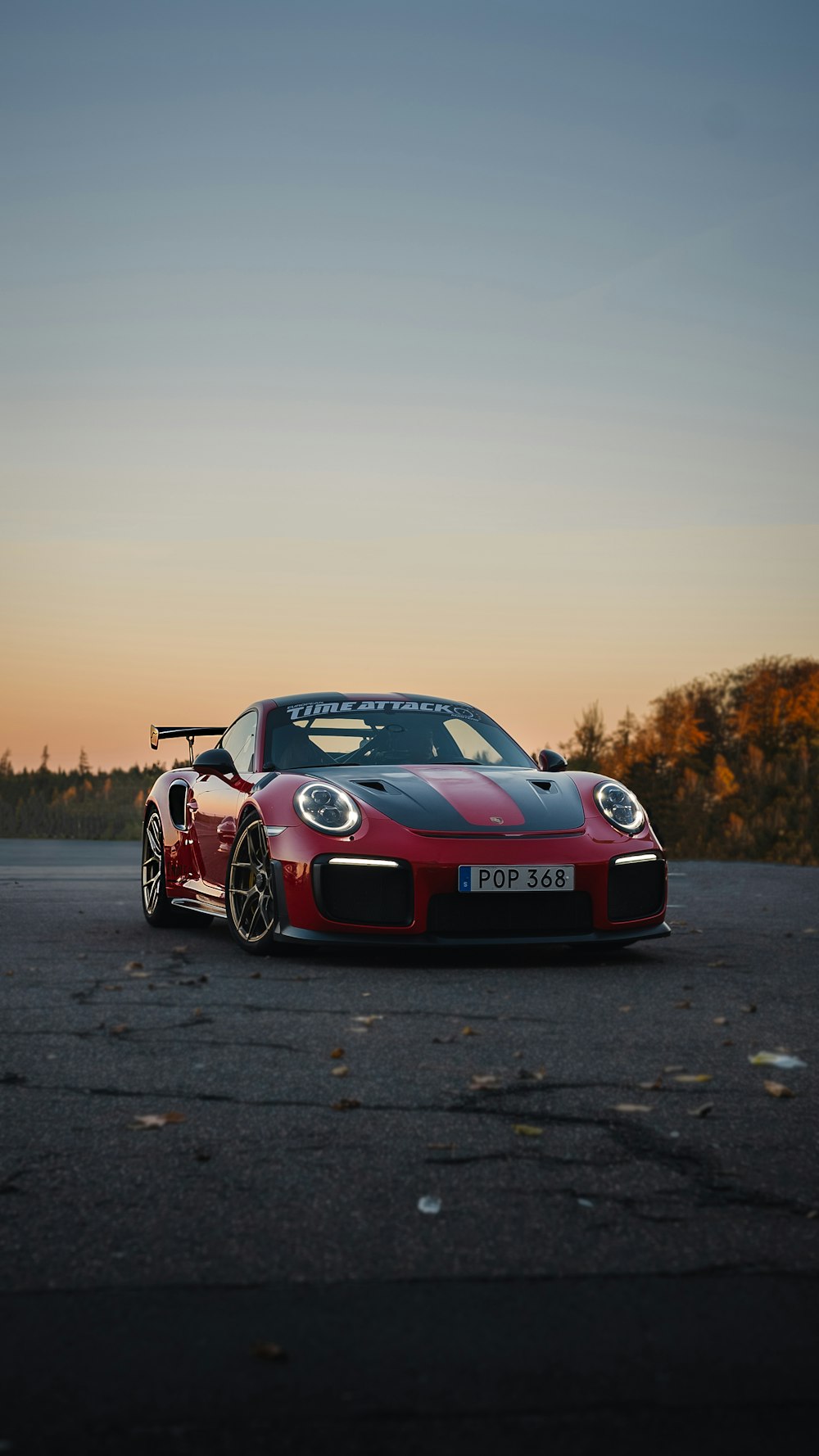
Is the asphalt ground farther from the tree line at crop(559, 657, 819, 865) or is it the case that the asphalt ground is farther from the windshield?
the tree line at crop(559, 657, 819, 865)

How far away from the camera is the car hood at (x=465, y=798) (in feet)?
22.7

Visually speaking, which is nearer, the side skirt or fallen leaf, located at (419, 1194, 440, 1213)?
fallen leaf, located at (419, 1194, 440, 1213)

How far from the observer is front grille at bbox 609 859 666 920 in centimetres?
707

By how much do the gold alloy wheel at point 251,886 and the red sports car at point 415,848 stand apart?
1 centimetres

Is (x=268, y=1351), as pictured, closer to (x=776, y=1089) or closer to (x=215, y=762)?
(x=776, y=1089)

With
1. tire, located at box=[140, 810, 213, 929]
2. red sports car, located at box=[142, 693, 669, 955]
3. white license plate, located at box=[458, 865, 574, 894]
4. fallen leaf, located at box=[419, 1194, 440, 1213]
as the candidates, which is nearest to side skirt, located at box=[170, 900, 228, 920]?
red sports car, located at box=[142, 693, 669, 955]

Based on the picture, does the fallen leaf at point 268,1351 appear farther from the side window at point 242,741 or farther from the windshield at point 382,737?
the side window at point 242,741

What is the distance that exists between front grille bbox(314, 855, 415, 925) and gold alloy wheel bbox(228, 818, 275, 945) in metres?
0.35

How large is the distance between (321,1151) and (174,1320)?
112cm

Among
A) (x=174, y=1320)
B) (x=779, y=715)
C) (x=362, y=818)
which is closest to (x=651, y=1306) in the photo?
(x=174, y=1320)

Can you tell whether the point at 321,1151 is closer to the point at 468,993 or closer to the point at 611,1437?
the point at 611,1437

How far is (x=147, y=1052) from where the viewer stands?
461 centimetres

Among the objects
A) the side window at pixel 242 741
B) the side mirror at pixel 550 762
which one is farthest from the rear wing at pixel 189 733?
the side mirror at pixel 550 762

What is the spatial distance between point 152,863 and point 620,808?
11.4ft
